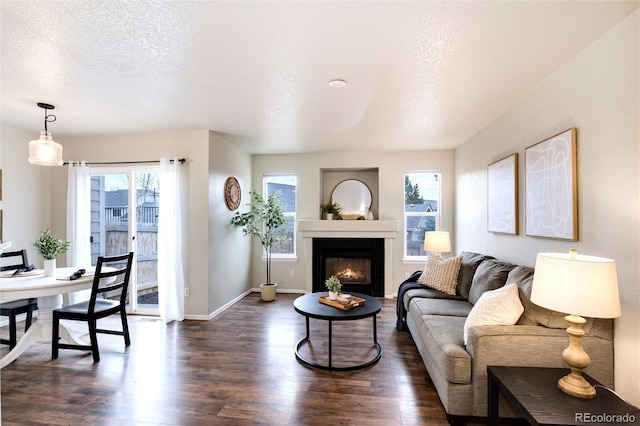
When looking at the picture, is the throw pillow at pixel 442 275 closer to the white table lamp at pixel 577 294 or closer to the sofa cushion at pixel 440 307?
the sofa cushion at pixel 440 307

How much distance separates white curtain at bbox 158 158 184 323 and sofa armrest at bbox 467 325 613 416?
Answer: 3.51m

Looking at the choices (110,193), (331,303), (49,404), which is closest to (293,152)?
(110,193)

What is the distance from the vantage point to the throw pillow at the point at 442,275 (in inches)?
135

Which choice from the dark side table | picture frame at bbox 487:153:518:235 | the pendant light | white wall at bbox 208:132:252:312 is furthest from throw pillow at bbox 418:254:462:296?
the pendant light

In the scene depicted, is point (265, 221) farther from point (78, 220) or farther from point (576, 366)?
point (576, 366)

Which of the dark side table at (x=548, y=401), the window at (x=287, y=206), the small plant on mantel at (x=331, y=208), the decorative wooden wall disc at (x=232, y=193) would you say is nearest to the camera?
the dark side table at (x=548, y=401)

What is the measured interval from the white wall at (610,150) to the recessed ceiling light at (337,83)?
1.65 m

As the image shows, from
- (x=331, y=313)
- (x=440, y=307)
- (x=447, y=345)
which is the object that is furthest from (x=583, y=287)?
(x=331, y=313)

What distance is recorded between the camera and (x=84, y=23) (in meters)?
1.79

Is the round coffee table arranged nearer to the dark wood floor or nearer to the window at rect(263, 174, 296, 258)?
the dark wood floor

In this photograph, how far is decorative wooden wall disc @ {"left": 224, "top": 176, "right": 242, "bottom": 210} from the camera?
456 centimetres

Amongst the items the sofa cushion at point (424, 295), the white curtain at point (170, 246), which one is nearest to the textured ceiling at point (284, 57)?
the white curtain at point (170, 246)

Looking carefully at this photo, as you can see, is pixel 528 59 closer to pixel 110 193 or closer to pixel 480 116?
pixel 480 116

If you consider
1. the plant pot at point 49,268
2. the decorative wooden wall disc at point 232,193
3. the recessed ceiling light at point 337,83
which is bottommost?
the plant pot at point 49,268
